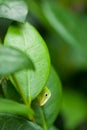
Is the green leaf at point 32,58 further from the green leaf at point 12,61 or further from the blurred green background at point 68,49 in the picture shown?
the blurred green background at point 68,49

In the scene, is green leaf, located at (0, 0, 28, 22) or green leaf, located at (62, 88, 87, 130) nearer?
green leaf, located at (0, 0, 28, 22)

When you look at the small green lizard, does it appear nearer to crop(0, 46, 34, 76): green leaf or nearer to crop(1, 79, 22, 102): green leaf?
crop(1, 79, 22, 102): green leaf

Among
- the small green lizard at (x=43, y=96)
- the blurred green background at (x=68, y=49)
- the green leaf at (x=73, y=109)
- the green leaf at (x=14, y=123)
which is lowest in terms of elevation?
the green leaf at (x=14, y=123)

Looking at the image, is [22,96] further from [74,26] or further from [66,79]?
[66,79]

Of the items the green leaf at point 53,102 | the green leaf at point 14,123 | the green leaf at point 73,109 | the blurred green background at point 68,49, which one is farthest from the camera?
the green leaf at point 73,109

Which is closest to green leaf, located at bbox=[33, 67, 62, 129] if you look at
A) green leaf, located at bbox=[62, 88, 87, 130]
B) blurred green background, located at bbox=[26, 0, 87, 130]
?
blurred green background, located at bbox=[26, 0, 87, 130]

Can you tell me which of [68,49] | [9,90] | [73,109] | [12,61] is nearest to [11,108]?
[12,61]

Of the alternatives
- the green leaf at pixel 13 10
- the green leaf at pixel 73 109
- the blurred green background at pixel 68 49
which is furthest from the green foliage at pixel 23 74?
the green leaf at pixel 73 109

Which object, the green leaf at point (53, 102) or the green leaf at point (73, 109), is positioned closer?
the green leaf at point (53, 102)
